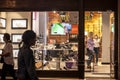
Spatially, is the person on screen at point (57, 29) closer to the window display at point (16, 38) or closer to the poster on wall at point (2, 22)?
the window display at point (16, 38)

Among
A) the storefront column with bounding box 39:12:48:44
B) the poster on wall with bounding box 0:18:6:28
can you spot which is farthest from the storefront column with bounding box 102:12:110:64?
the poster on wall with bounding box 0:18:6:28

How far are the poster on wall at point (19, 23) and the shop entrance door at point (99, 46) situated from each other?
9.44ft

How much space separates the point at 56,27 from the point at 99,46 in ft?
21.6

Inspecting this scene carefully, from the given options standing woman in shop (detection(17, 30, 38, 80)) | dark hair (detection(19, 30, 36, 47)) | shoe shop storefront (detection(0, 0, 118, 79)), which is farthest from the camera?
shoe shop storefront (detection(0, 0, 118, 79))

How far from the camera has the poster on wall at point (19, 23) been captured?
13.4 meters

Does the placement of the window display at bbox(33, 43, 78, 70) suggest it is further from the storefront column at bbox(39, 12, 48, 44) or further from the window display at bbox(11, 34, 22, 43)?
the window display at bbox(11, 34, 22, 43)

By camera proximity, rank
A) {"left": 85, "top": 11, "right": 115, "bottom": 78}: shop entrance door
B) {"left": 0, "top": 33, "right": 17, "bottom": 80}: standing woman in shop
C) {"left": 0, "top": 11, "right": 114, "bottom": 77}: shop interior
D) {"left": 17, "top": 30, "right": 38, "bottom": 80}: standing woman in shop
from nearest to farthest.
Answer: {"left": 17, "top": 30, "right": 38, "bottom": 80}: standing woman in shop
{"left": 0, "top": 33, "right": 17, "bottom": 80}: standing woman in shop
{"left": 0, "top": 11, "right": 114, "bottom": 77}: shop interior
{"left": 85, "top": 11, "right": 115, "bottom": 78}: shop entrance door

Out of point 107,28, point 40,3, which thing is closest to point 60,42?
point 40,3

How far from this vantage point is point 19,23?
13.4 meters

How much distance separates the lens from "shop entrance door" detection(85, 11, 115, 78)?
48.9 ft

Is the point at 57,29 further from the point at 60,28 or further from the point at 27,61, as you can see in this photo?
the point at 27,61

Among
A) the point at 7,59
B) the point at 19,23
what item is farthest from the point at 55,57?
the point at 7,59

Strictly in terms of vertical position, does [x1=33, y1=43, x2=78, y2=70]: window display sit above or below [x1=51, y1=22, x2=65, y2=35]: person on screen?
below

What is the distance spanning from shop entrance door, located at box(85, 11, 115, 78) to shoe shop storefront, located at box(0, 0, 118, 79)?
981 mm
